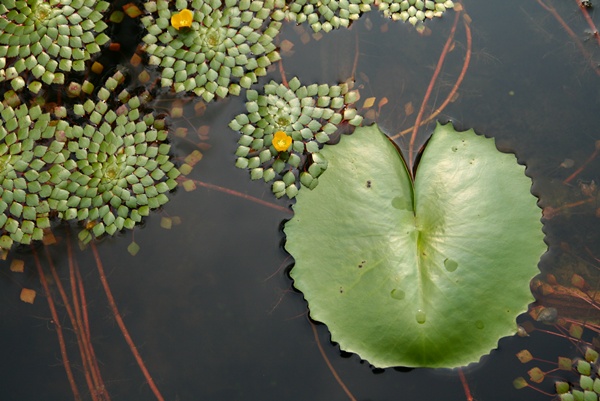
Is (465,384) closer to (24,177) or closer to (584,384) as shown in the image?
(584,384)

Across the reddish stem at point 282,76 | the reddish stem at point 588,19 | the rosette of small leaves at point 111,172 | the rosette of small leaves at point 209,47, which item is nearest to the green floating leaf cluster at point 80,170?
the rosette of small leaves at point 111,172

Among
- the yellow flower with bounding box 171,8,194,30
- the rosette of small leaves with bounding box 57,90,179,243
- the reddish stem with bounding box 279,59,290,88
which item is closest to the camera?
the rosette of small leaves with bounding box 57,90,179,243

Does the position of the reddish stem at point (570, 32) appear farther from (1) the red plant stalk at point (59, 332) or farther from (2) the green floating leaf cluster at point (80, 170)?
(1) the red plant stalk at point (59, 332)

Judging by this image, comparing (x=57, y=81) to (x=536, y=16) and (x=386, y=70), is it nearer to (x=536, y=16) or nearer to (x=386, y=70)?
(x=386, y=70)

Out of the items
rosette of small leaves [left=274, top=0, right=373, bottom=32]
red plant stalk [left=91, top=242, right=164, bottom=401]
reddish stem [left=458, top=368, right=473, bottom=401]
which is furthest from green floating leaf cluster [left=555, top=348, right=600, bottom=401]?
rosette of small leaves [left=274, top=0, right=373, bottom=32]

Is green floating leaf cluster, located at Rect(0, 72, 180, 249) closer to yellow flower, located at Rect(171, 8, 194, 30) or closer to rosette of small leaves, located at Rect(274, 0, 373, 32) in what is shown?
yellow flower, located at Rect(171, 8, 194, 30)
